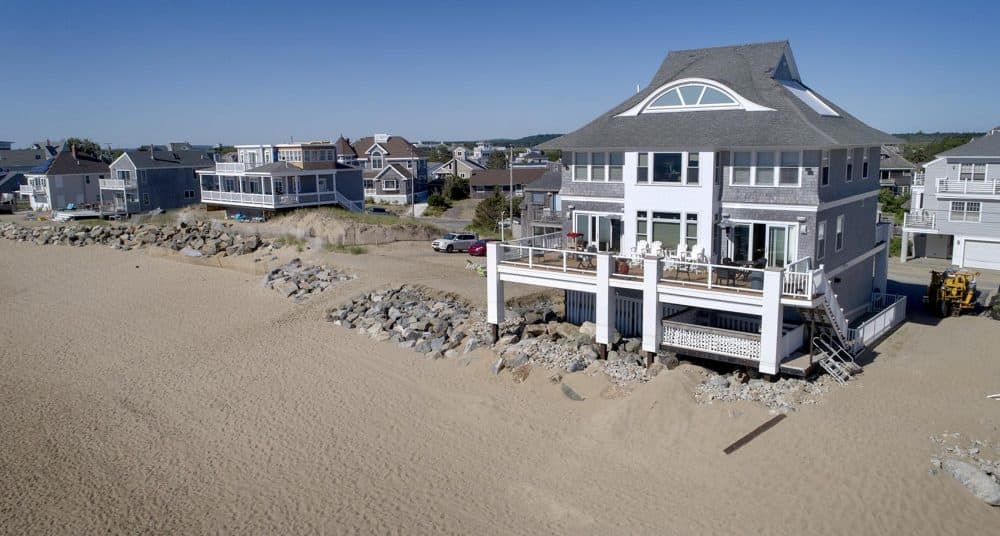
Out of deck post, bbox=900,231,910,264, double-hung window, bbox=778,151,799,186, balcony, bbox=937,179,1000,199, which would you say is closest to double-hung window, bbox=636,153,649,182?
double-hung window, bbox=778,151,799,186

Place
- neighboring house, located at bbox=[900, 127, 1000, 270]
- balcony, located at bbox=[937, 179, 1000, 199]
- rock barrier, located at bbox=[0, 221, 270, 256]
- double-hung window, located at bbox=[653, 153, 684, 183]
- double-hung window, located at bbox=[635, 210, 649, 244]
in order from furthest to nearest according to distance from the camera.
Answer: rock barrier, located at bbox=[0, 221, 270, 256] → neighboring house, located at bbox=[900, 127, 1000, 270] → balcony, located at bbox=[937, 179, 1000, 199] → double-hung window, located at bbox=[635, 210, 649, 244] → double-hung window, located at bbox=[653, 153, 684, 183]

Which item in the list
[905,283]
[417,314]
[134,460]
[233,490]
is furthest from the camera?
[905,283]

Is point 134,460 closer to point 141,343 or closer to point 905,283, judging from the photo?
point 141,343

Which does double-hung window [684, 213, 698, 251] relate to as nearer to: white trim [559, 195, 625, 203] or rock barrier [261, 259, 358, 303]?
white trim [559, 195, 625, 203]

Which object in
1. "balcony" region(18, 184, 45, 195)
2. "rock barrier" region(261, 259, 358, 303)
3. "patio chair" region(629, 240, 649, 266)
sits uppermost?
"balcony" region(18, 184, 45, 195)

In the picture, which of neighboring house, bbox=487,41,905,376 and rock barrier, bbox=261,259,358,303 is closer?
neighboring house, bbox=487,41,905,376

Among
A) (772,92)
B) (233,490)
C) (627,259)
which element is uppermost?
(772,92)

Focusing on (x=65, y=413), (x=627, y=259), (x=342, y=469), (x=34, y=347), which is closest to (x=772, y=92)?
(x=627, y=259)
